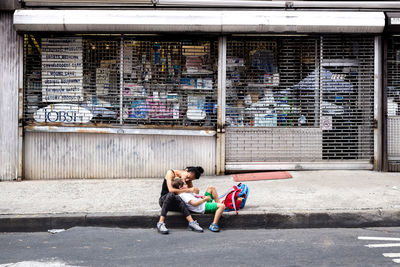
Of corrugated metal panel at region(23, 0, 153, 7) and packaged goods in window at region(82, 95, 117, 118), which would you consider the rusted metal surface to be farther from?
corrugated metal panel at region(23, 0, 153, 7)

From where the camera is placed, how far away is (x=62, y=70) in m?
9.03

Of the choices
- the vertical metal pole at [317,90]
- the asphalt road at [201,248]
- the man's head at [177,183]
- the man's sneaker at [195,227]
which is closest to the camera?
the asphalt road at [201,248]

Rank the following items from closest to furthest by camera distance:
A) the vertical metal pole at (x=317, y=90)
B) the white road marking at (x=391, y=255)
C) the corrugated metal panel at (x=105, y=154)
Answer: the white road marking at (x=391, y=255), the corrugated metal panel at (x=105, y=154), the vertical metal pole at (x=317, y=90)

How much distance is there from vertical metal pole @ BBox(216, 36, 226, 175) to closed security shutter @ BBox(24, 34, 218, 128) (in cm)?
15

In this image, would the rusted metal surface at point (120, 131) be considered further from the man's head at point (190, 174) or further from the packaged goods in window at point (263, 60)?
the man's head at point (190, 174)

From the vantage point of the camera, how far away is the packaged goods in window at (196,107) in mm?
9156

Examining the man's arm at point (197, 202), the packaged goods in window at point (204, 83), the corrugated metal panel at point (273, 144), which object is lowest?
the man's arm at point (197, 202)

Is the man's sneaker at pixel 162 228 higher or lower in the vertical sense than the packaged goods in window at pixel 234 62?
lower

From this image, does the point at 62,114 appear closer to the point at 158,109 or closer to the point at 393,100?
the point at 158,109

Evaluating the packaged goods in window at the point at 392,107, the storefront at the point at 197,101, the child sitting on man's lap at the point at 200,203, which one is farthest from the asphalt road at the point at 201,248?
the packaged goods in window at the point at 392,107

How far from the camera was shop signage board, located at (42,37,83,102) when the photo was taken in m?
9.02

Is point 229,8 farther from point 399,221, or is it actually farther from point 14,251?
point 14,251

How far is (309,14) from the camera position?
876cm

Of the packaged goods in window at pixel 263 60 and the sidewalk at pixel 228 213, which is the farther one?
the packaged goods in window at pixel 263 60
